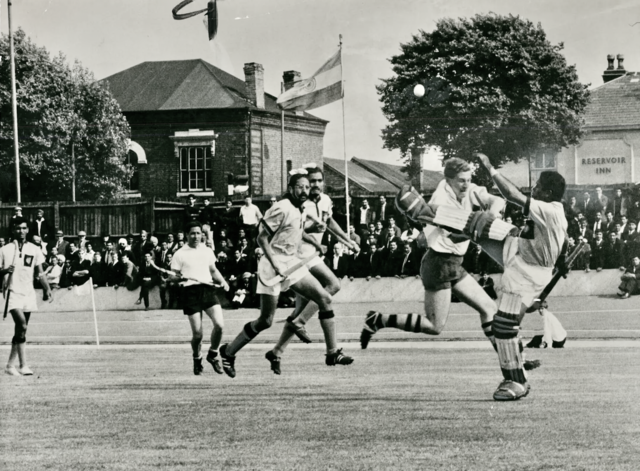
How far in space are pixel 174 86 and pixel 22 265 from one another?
9.46 feet

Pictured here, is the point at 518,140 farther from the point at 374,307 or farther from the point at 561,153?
the point at 374,307

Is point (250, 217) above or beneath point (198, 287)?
above

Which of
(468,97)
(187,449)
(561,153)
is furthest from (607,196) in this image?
(187,449)

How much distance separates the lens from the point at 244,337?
937 cm

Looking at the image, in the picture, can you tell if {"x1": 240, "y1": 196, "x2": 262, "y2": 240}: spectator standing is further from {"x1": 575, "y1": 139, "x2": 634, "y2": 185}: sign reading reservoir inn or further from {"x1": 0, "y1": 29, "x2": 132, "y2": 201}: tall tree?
{"x1": 575, "y1": 139, "x2": 634, "y2": 185}: sign reading reservoir inn

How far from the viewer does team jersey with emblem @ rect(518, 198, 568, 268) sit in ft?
21.7

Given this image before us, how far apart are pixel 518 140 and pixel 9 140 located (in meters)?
6.37

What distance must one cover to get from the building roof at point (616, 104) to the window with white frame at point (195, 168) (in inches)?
139

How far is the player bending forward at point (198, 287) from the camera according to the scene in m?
10.4

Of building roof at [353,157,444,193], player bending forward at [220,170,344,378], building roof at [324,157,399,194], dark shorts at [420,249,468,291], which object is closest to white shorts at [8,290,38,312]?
player bending forward at [220,170,344,378]

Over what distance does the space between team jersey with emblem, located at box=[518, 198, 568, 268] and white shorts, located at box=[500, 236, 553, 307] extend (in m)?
0.04

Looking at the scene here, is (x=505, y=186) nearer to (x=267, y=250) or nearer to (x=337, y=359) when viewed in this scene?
(x=267, y=250)

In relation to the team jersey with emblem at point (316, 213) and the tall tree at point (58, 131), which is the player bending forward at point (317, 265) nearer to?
the team jersey with emblem at point (316, 213)

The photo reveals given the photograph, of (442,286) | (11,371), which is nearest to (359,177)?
(442,286)
